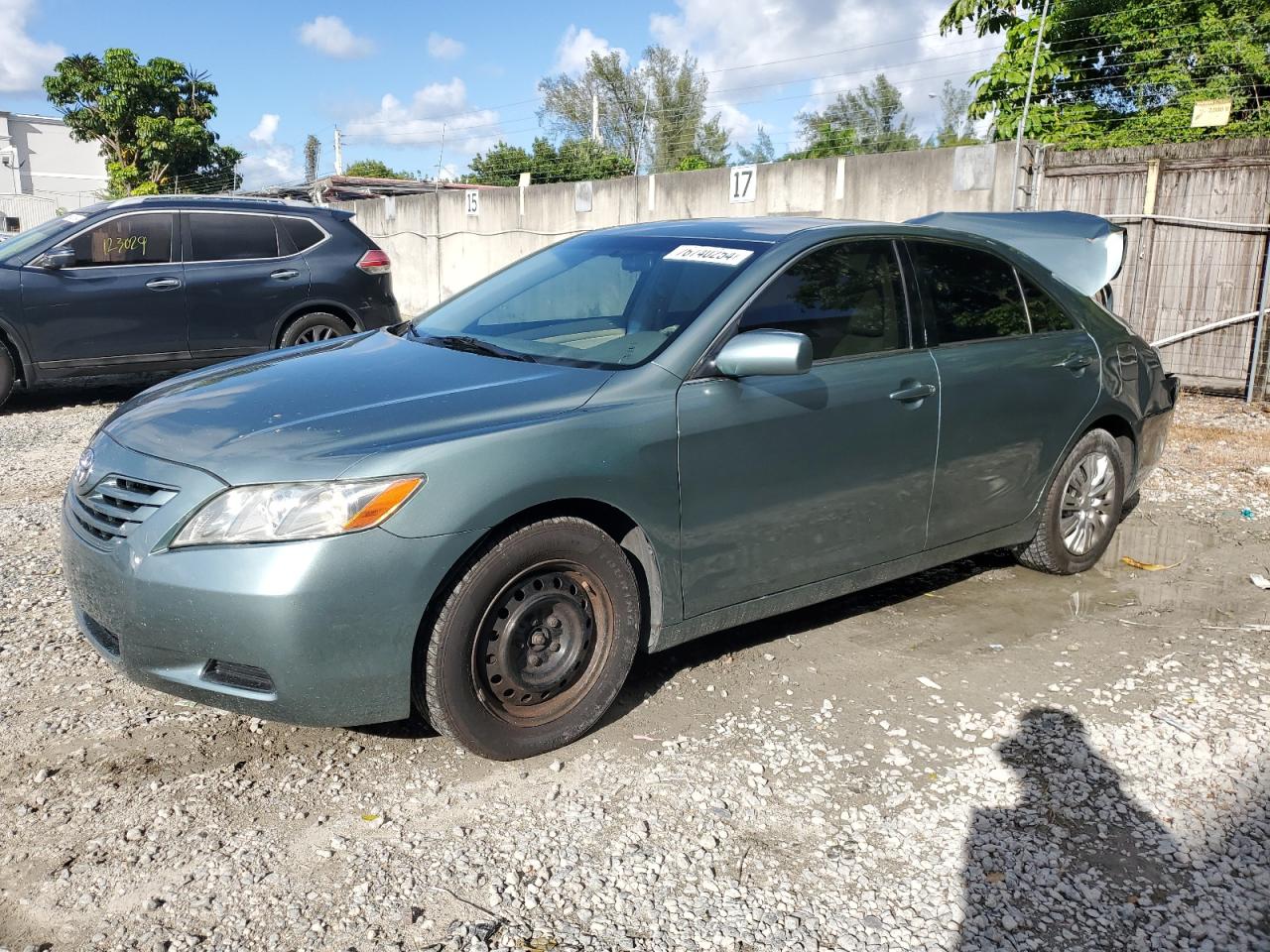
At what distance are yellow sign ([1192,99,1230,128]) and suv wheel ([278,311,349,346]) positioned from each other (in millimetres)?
8306

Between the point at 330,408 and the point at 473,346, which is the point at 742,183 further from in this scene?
the point at 330,408

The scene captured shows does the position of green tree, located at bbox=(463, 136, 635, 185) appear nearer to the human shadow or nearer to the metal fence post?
the metal fence post

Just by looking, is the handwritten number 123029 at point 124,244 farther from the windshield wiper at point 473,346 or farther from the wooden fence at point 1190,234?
the wooden fence at point 1190,234

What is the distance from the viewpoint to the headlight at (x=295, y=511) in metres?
2.85

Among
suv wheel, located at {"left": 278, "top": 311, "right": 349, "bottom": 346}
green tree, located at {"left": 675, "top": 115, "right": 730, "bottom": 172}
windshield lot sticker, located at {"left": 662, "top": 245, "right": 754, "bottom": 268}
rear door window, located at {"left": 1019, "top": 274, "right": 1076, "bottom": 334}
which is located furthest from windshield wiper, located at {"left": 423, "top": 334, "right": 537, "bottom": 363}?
green tree, located at {"left": 675, "top": 115, "right": 730, "bottom": 172}

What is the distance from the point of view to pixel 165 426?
328 cm

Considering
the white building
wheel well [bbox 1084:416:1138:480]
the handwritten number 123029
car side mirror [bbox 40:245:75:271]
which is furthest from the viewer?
the white building

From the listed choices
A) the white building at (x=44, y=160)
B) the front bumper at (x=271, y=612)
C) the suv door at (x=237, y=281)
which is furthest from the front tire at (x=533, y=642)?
the white building at (x=44, y=160)

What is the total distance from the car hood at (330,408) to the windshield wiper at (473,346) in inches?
2.4

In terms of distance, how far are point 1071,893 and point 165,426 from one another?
293cm

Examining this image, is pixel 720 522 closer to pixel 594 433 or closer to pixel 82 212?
pixel 594 433

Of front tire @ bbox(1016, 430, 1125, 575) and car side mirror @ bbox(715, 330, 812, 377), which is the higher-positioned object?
car side mirror @ bbox(715, 330, 812, 377)

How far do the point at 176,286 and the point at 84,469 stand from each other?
6450mm

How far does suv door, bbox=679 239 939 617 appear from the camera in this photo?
3.55m
